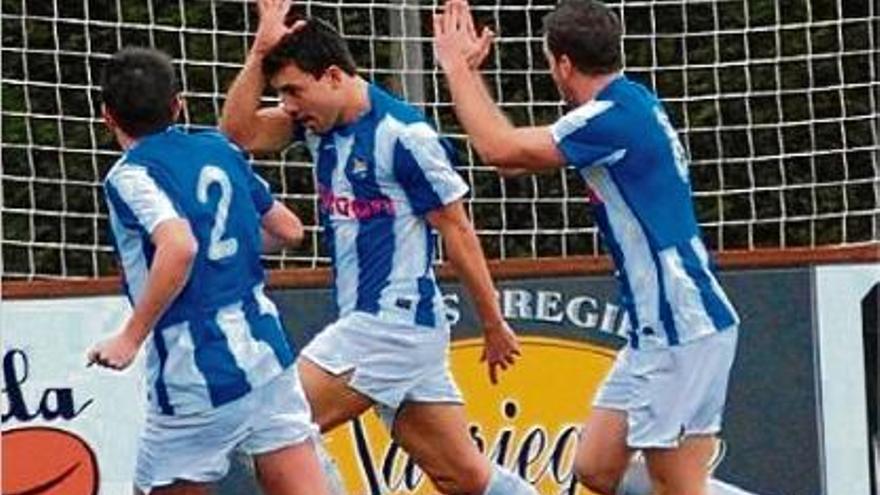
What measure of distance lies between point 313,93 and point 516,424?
6.03 feet

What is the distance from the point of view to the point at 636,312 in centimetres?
848

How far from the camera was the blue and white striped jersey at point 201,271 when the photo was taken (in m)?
7.96

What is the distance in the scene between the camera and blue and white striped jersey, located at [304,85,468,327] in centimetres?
879

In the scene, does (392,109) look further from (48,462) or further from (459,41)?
(48,462)

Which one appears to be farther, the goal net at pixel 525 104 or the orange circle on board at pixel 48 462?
the goal net at pixel 525 104

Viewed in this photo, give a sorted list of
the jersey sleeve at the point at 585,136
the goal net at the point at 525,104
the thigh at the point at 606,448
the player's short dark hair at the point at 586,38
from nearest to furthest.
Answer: the jersey sleeve at the point at 585,136, the player's short dark hair at the point at 586,38, the thigh at the point at 606,448, the goal net at the point at 525,104

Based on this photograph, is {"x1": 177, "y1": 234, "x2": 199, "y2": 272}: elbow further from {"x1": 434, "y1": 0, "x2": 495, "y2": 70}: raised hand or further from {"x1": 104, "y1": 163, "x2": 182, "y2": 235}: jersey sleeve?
{"x1": 434, "y1": 0, "x2": 495, "y2": 70}: raised hand

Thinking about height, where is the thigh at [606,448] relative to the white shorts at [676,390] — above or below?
below

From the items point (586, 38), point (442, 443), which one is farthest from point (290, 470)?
point (586, 38)

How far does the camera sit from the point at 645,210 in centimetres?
838

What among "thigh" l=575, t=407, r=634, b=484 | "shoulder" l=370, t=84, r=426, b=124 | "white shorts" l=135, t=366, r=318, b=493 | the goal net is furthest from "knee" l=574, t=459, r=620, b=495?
the goal net

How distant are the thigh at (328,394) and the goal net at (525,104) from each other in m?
2.18

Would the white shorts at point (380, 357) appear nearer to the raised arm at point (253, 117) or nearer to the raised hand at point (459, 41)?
the raised arm at point (253, 117)

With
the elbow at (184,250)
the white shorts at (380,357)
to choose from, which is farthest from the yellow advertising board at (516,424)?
the elbow at (184,250)
